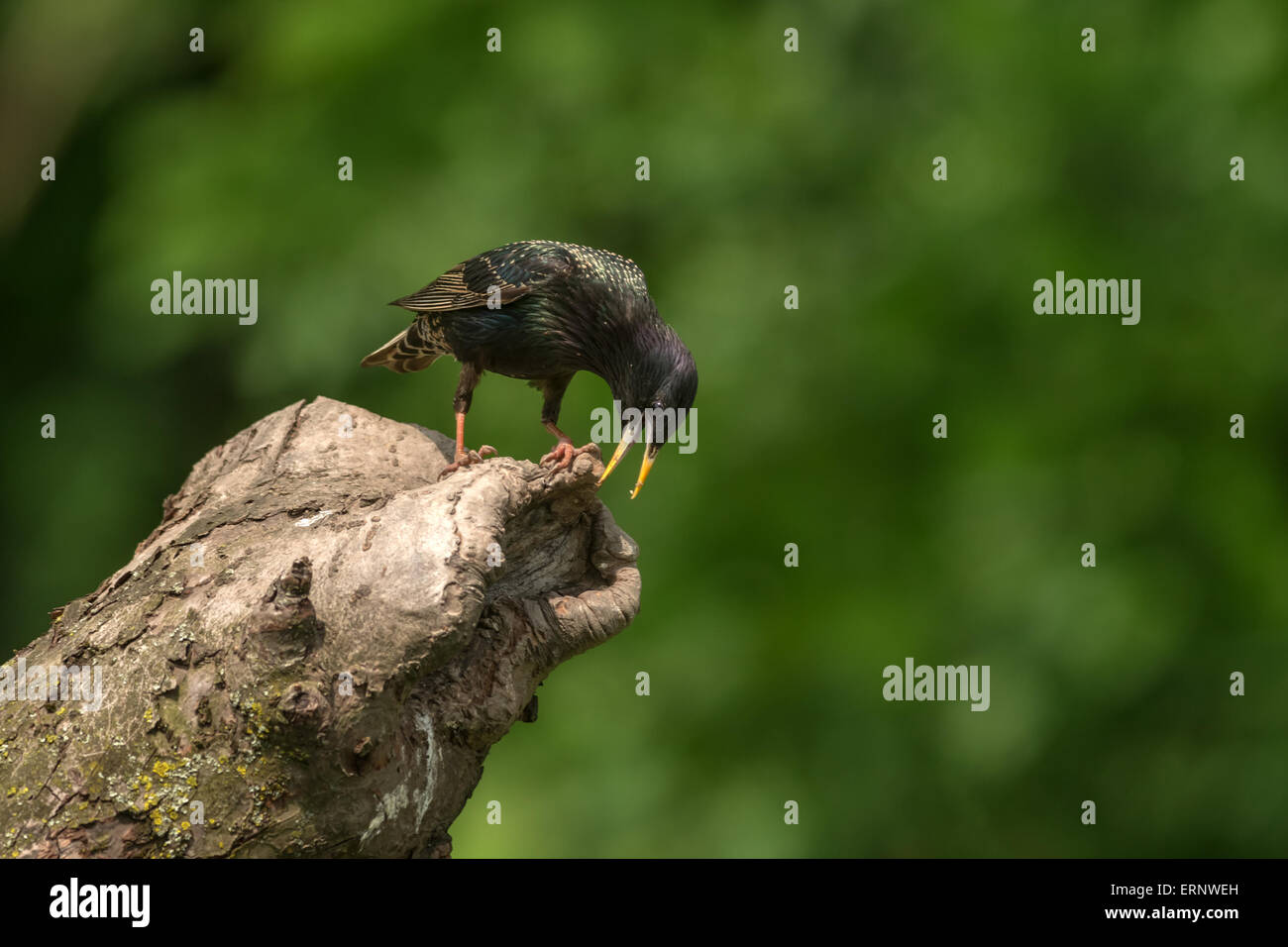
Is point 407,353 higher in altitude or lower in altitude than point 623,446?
higher

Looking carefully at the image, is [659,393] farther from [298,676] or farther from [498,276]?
[298,676]

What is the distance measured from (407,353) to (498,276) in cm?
100

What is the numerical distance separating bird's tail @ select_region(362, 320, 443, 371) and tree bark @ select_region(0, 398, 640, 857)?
1.98 meters

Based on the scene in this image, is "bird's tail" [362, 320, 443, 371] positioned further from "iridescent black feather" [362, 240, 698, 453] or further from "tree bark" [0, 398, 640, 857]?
"tree bark" [0, 398, 640, 857]

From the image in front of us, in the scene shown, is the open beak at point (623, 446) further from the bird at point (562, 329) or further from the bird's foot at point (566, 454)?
the bird's foot at point (566, 454)

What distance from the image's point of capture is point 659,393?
478 cm

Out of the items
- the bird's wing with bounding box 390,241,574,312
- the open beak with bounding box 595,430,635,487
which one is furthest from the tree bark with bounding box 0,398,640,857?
the bird's wing with bounding box 390,241,574,312

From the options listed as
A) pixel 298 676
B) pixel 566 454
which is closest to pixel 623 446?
pixel 566 454

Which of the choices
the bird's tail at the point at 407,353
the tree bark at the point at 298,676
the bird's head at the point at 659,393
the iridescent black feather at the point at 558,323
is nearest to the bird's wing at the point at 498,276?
the iridescent black feather at the point at 558,323

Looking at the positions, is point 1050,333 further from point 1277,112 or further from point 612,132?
point 612,132

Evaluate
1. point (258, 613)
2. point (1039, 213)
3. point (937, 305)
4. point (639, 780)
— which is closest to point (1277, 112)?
point (1039, 213)

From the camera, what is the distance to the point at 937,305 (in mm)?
7285

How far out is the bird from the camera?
189 inches

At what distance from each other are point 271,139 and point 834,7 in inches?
126
